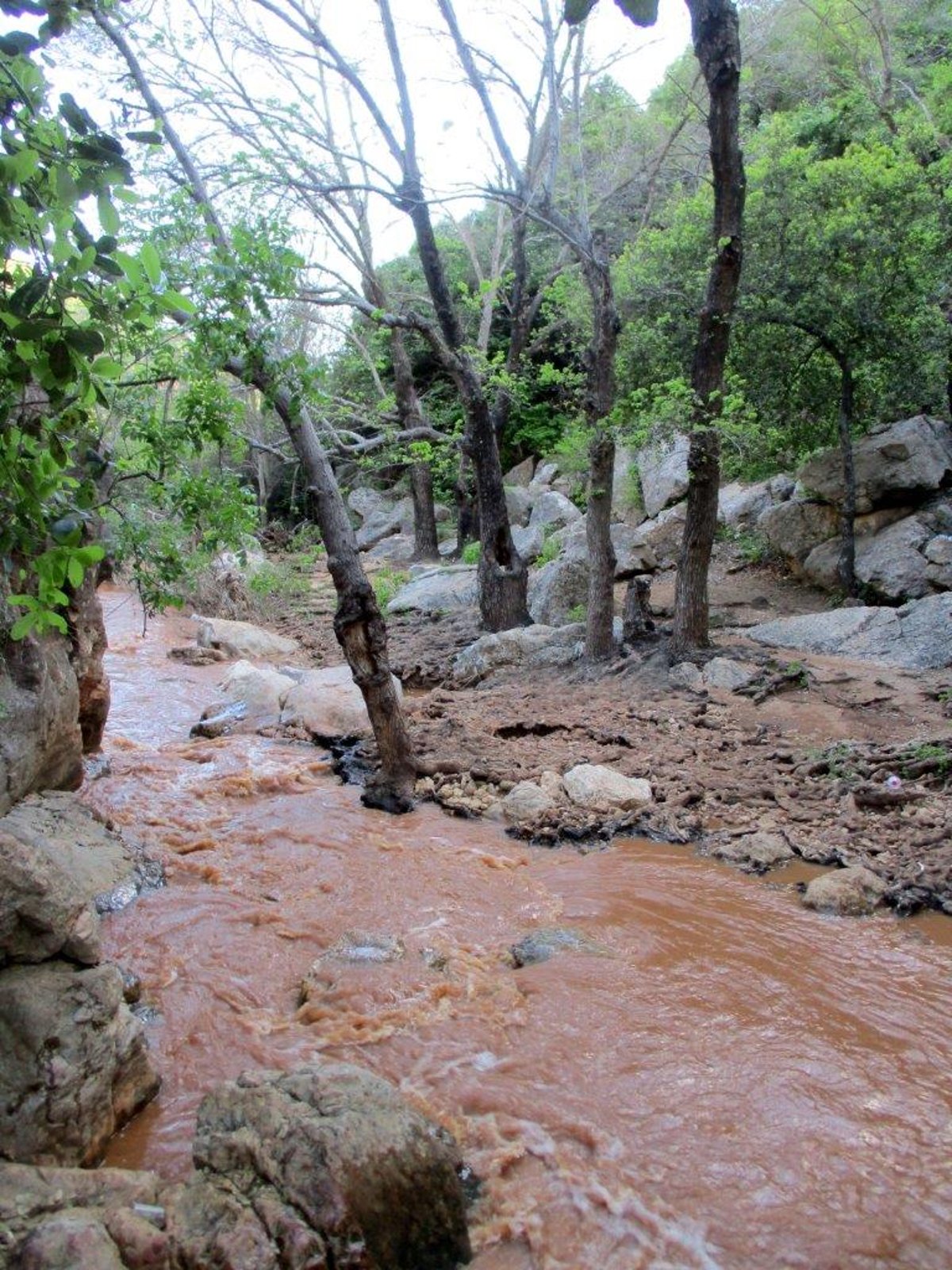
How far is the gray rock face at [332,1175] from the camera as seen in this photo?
2447 mm

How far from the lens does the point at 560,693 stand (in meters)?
10.0

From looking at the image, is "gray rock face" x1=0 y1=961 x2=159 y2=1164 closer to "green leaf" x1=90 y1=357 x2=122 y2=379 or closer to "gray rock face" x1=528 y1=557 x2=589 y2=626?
"green leaf" x1=90 y1=357 x2=122 y2=379

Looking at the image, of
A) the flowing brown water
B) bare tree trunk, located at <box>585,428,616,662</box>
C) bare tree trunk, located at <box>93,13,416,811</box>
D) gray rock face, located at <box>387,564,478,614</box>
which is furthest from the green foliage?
the flowing brown water

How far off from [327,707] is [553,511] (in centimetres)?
1088

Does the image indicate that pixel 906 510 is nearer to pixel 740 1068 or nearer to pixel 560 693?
pixel 560 693

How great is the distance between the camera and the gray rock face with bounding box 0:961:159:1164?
298cm

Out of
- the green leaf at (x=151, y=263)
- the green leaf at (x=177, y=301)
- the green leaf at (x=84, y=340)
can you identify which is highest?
the green leaf at (x=151, y=263)

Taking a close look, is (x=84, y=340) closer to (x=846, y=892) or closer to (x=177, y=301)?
(x=177, y=301)

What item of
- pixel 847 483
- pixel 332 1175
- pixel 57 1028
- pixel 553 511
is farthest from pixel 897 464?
pixel 57 1028

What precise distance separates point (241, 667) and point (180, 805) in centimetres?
462

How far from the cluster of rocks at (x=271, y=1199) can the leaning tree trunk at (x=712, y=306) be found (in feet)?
23.9

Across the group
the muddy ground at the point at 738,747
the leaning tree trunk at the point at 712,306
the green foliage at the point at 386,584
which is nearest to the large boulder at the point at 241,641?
the green foliage at the point at 386,584

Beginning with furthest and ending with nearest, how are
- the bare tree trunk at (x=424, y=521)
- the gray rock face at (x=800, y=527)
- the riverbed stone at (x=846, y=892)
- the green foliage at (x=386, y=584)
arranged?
the bare tree trunk at (x=424, y=521) → the green foliage at (x=386, y=584) → the gray rock face at (x=800, y=527) → the riverbed stone at (x=846, y=892)

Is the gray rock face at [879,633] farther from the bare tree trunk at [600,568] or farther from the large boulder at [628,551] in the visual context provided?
the large boulder at [628,551]
